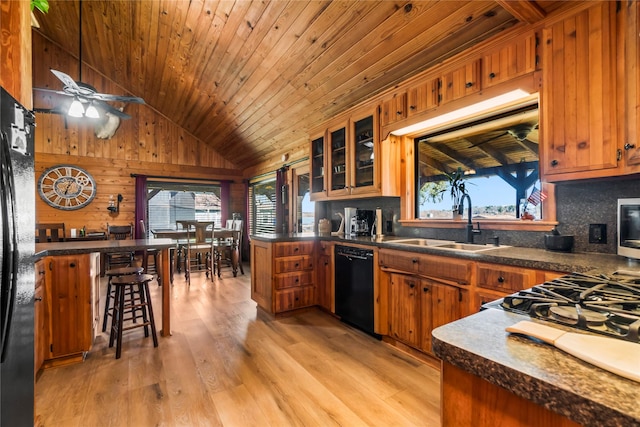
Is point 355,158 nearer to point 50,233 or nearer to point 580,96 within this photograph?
point 580,96

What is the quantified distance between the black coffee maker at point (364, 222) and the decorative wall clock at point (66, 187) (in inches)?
212

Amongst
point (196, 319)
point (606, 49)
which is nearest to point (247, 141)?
point (196, 319)

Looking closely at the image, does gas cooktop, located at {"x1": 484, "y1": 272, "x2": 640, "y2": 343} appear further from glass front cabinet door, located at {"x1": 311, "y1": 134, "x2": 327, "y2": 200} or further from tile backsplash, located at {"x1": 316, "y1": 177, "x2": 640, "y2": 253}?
glass front cabinet door, located at {"x1": 311, "y1": 134, "x2": 327, "y2": 200}

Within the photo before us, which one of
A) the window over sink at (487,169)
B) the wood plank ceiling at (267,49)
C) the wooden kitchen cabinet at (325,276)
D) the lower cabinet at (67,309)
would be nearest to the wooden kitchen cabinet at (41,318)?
the lower cabinet at (67,309)

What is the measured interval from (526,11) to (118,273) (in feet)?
11.7

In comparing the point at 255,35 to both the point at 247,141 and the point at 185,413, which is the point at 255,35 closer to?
the point at 247,141

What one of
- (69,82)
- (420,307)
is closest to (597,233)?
(420,307)

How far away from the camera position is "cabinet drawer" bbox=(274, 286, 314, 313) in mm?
3096

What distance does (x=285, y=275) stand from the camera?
313 cm

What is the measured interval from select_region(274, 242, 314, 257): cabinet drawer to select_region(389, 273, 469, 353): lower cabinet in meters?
1.12

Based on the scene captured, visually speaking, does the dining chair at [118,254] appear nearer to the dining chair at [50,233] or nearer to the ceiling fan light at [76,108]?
the dining chair at [50,233]

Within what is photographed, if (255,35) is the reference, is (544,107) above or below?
below

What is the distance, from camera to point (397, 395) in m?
1.81

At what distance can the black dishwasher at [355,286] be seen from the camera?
2.63 metres
